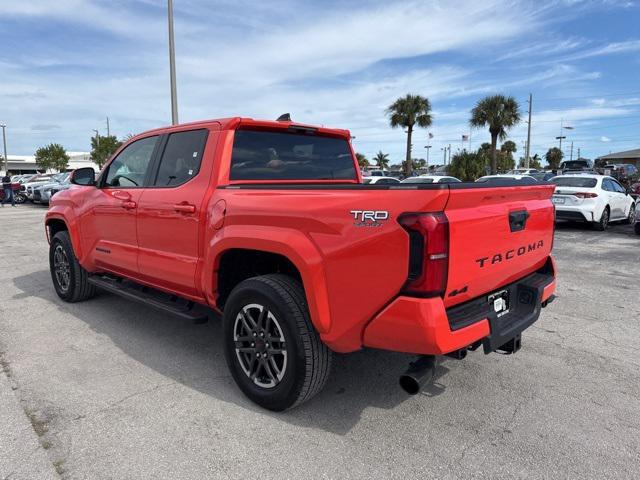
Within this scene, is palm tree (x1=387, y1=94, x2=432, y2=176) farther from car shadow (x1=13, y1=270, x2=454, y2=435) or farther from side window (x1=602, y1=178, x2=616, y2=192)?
car shadow (x1=13, y1=270, x2=454, y2=435)

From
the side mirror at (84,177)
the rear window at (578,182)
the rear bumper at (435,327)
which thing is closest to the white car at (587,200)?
the rear window at (578,182)

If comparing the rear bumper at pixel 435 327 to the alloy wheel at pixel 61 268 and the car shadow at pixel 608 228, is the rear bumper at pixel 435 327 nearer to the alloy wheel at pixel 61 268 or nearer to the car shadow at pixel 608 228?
the alloy wheel at pixel 61 268

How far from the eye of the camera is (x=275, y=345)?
9.91 feet

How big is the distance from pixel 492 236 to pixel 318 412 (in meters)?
1.55

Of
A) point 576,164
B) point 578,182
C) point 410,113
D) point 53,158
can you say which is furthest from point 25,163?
point 578,182

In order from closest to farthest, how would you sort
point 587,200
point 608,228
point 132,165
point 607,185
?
point 132,165
point 587,200
point 607,185
point 608,228

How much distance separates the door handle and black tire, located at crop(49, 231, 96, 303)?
2.38 meters

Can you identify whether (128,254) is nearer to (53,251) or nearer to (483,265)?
(53,251)

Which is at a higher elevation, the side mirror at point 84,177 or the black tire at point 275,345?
the side mirror at point 84,177

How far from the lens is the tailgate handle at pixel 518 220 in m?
2.85

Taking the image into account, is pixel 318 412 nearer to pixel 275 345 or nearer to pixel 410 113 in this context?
pixel 275 345

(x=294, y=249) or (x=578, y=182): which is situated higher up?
(x=578, y=182)

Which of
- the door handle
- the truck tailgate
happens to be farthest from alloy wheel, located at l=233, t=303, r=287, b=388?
the truck tailgate

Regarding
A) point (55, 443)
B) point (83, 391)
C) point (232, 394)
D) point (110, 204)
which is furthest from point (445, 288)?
point (110, 204)
